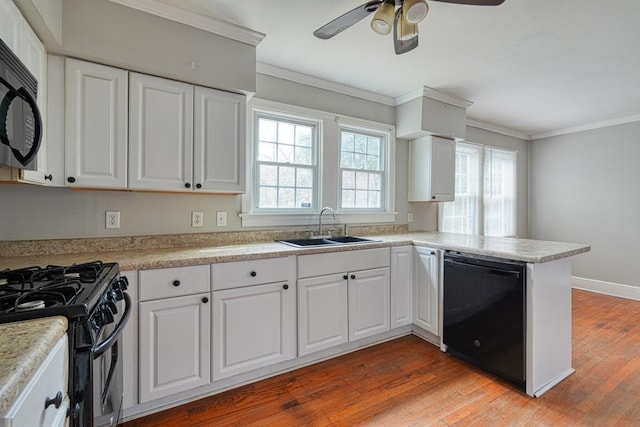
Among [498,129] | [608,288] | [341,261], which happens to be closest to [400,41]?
[341,261]

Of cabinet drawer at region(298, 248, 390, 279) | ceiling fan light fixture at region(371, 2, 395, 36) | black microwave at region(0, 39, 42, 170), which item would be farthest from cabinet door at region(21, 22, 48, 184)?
ceiling fan light fixture at region(371, 2, 395, 36)

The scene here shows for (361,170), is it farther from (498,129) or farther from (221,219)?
(498,129)

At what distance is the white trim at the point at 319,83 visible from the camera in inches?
108

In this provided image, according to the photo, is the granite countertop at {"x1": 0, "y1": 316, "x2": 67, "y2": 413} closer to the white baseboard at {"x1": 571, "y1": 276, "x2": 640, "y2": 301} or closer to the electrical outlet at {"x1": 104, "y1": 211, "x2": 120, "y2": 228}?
the electrical outlet at {"x1": 104, "y1": 211, "x2": 120, "y2": 228}

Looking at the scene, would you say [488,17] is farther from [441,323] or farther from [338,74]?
[441,323]

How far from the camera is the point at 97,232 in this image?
2.09 metres

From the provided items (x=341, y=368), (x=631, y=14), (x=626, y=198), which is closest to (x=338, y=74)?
(x=631, y=14)

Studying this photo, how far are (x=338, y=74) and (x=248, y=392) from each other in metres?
2.72

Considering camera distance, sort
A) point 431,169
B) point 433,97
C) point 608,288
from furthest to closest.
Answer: point 608,288 → point 431,169 → point 433,97

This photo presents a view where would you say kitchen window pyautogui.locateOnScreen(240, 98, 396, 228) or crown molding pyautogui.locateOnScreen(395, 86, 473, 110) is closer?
kitchen window pyautogui.locateOnScreen(240, 98, 396, 228)

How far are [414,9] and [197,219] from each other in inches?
78.5

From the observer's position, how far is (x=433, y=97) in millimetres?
3340

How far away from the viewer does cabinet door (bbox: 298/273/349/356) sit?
2.28 metres

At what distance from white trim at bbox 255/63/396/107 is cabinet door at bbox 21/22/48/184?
4.86ft
